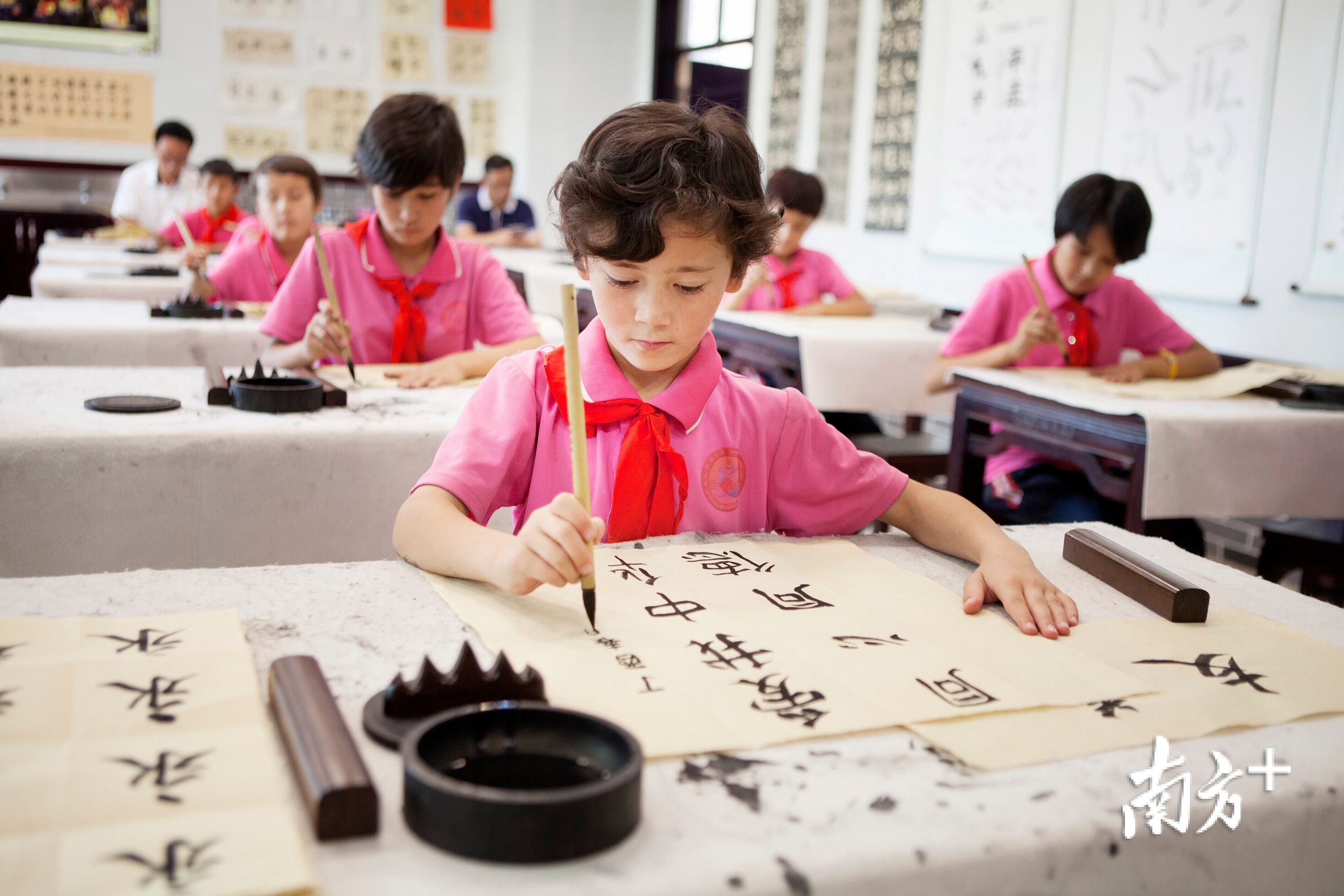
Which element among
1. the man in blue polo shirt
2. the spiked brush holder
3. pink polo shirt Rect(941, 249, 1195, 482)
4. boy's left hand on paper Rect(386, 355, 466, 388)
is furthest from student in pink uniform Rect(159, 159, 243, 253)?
the spiked brush holder

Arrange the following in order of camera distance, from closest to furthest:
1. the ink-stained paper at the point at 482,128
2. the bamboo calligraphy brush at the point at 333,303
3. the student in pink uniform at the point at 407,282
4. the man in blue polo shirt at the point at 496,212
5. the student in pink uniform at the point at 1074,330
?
the bamboo calligraphy brush at the point at 333,303 → the student in pink uniform at the point at 407,282 → the student in pink uniform at the point at 1074,330 → the man in blue polo shirt at the point at 496,212 → the ink-stained paper at the point at 482,128

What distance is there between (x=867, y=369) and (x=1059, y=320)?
58 centimetres

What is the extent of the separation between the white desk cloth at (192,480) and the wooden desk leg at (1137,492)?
119 cm

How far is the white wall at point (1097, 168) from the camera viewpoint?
3.22 m

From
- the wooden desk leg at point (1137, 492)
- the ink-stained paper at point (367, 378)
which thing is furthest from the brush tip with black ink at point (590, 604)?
the wooden desk leg at point (1137, 492)

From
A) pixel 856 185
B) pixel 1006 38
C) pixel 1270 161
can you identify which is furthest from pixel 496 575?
pixel 856 185

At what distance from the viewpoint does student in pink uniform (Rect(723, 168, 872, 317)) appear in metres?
3.77

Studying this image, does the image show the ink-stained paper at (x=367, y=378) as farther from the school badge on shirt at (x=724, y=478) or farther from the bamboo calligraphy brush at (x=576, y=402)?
the bamboo calligraphy brush at (x=576, y=402)

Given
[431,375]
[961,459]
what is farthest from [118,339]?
[961,459]

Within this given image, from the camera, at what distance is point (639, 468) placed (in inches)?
47.0

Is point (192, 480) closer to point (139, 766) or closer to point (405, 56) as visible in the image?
point (139, 766)

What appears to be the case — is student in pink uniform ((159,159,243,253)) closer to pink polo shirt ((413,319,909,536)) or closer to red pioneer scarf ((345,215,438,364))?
red pioneer scarf ((345,215,438,364))

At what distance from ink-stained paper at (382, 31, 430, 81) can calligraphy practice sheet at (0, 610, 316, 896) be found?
292 inches

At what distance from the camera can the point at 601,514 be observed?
4.03 feet
